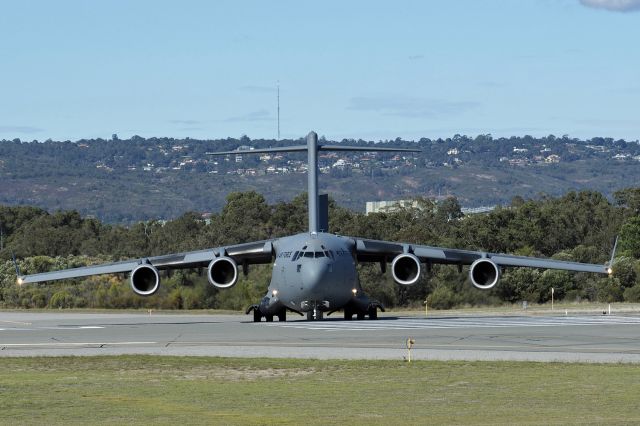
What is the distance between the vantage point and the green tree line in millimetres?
66000

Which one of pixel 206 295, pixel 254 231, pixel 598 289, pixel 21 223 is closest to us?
pixel 206 295

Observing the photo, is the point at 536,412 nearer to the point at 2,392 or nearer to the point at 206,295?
the point at 2,392

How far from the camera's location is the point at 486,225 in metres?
86.1

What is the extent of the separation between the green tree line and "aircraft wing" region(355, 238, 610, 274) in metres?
4.51

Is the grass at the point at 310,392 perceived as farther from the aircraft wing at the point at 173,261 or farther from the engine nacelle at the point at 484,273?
the engine nacelle at the point at 484,273

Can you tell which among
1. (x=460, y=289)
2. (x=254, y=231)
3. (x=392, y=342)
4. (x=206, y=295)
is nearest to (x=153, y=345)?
(x=392, y=342)

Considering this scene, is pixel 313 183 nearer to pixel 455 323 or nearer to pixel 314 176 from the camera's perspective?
pixel 314 176

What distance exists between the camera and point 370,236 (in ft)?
308

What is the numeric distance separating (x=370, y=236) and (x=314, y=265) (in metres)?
52.9

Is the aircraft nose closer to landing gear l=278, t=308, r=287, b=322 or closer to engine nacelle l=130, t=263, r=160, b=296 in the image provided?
landing gear l=278, t=308, r=287, b=322

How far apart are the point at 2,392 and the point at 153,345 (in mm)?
10928

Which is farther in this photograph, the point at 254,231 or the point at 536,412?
the point at 254,231

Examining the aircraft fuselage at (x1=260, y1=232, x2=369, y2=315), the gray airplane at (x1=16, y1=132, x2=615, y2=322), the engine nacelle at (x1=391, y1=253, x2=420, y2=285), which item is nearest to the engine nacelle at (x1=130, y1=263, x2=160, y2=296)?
the gray airplane at (x1=16, y1=132, x2=615, y2=322)

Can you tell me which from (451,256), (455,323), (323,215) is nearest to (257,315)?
(323,215)
